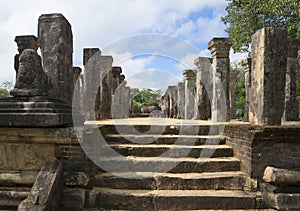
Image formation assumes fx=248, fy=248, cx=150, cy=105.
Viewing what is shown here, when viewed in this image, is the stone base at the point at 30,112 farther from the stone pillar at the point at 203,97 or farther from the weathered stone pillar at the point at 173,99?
the weathered stone pillar at the point at 173,99

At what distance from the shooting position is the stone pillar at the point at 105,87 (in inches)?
378

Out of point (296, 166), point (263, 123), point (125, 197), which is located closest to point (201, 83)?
point (263, 123)

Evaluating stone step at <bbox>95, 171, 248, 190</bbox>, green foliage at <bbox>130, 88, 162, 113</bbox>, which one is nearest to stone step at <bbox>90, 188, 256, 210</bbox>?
stone step at <bbox>95, 171, 248, 190</bbox>

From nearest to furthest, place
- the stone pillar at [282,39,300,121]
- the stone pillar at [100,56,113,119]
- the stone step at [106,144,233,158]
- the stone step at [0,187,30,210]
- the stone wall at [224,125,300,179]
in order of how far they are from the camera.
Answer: the stone step at [0,187,30,210]
the stone wall at [224,125,300,179]
the stone step at [106,144,233,158]
the stone pillar at [100,56,113,119]
the stone pillar at [282,39,300,121]

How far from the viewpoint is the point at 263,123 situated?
427 cm

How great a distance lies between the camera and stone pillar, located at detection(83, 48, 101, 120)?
903 cm

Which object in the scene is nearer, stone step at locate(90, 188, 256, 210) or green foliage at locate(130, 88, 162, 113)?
stone step at locate(90, 188, 256, 210)

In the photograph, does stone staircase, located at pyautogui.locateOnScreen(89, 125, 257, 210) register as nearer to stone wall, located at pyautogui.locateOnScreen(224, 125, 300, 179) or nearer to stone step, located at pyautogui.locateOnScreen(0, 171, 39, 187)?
stone wall, located at pyautogui.locateOnScreen(224, 125, 300, 179)

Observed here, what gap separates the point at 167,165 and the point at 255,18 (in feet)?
41.4

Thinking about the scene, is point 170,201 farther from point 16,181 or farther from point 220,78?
point 220,78

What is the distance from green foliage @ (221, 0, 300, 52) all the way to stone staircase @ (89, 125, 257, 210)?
378 inches

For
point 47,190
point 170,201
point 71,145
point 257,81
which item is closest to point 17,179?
point 47,190

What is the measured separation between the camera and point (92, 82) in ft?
30.1

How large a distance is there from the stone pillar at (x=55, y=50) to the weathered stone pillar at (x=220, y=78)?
4.64 metres
